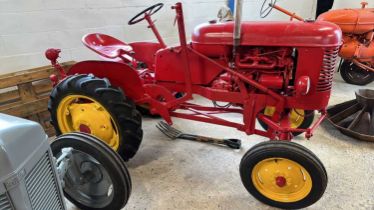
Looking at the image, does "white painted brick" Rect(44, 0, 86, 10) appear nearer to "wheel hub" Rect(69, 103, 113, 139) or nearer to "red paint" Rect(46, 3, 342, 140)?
"red paint" Rect(46, 3, 342, 140)

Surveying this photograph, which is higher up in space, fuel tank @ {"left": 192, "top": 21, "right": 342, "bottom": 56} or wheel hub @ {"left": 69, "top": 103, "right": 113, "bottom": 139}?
fuel tank @ {"left": 192, "top": 21, "right": 342, "bottom": 56}

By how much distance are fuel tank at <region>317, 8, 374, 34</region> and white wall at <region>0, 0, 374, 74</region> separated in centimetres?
190

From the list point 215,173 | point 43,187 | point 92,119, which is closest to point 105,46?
point 92,119

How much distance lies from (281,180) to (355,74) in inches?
112

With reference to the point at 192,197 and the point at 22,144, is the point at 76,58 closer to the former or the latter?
the point at 192,197

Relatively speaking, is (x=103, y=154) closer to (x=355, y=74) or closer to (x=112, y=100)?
(x=112, y=100)

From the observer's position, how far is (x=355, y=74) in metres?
3.77

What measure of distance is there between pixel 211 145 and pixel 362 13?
2.60 meters

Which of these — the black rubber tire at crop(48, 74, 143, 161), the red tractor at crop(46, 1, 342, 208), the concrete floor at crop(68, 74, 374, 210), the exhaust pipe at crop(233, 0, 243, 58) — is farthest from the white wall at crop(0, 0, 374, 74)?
the exhaust pipe at crop(233, 0, 243, 58)

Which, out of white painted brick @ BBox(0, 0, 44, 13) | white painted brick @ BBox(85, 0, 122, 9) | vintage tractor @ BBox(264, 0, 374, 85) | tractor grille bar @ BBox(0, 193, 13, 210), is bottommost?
vintage tractor @ BBox(264, 0, 374, 85)

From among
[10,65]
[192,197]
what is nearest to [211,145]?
[192,197]

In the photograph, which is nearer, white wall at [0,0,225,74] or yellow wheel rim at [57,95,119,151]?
yellow wheel rim at [57,95,119,151]

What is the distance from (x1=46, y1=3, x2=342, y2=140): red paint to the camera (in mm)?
1670

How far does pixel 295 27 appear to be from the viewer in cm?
167
